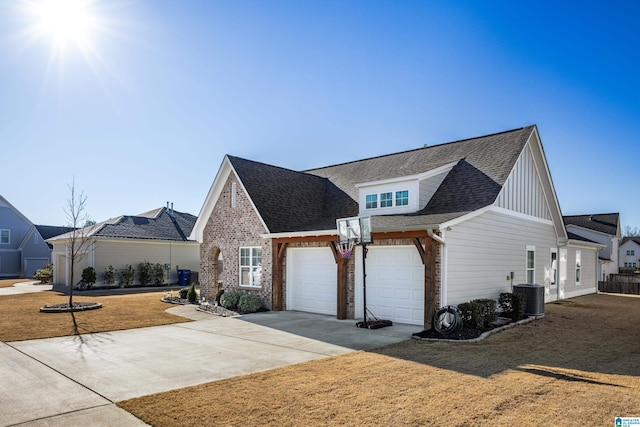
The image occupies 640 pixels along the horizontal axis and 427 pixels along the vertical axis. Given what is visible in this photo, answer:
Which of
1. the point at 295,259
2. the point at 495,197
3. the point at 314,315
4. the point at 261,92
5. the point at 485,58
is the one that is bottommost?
the point at 314,315

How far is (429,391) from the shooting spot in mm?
6363

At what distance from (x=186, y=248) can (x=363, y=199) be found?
722 inches

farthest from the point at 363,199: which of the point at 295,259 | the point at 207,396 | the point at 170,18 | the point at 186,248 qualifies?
the point at 186,248

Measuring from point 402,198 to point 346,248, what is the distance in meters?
2.97

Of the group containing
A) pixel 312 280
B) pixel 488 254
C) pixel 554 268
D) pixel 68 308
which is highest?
pixel 488 254

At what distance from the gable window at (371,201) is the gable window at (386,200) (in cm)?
26

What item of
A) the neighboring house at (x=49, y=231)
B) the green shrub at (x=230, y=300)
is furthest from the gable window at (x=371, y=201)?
the neighboring house at (x=49, y=231)

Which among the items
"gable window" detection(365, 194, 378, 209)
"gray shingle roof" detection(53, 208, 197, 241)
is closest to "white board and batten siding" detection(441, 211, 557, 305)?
"gable window" detection(365, 194, 378, 209)

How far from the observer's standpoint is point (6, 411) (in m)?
5.63

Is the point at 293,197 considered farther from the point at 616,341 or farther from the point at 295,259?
the point at 616,341

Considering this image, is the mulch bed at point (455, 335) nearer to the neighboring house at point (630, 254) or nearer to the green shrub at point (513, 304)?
the green shrub at point (513, 304)

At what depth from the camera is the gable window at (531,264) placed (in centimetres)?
1695

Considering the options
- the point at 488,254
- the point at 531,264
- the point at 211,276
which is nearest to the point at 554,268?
the point at 531,264

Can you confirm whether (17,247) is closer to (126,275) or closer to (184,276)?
(126,275)
